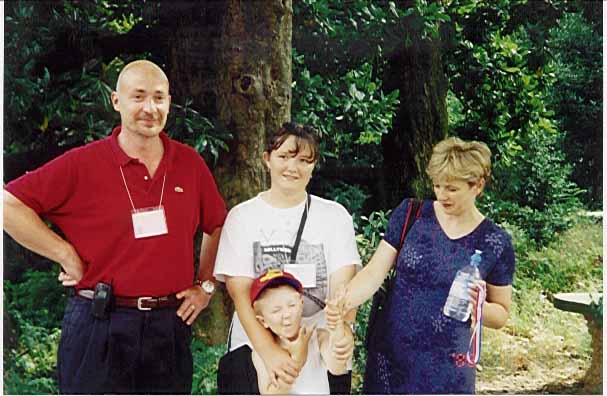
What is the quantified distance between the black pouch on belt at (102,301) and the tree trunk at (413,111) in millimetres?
1200

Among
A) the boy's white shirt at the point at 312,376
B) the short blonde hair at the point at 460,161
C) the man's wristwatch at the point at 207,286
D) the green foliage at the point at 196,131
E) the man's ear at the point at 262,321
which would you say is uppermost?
Result: the green foliage at the point at 196,131

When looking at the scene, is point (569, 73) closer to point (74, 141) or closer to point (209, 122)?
point (209, 122)

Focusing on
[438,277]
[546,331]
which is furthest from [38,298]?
[546,331]

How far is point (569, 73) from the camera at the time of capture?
141 inches

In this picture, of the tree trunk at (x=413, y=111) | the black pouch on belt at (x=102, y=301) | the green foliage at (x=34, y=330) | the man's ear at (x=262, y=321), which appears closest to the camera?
the black pouch on belt at (x=102, y=301)

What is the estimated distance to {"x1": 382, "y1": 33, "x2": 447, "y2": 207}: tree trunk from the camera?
3574mm

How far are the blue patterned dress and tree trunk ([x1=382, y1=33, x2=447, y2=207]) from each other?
19 centimetres

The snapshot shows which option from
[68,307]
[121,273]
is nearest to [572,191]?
[121,273]

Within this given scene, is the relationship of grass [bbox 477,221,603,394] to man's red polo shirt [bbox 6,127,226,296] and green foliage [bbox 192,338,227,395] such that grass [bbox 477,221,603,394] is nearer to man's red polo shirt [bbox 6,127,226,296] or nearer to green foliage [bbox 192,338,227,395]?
green foliage [bbox 192,338,227,395]

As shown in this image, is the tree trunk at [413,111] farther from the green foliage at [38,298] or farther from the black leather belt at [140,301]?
the green foliage at [38,298]

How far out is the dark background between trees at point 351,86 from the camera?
3500 millimetres

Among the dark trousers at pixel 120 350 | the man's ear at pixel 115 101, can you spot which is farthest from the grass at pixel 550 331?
the man's ear at pixel 115 101

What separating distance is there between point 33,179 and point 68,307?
54 centimetres

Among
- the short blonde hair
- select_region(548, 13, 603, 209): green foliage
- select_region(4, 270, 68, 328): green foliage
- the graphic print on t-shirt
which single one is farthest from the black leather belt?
select_region(548, 13, 603, 209): green foliage
